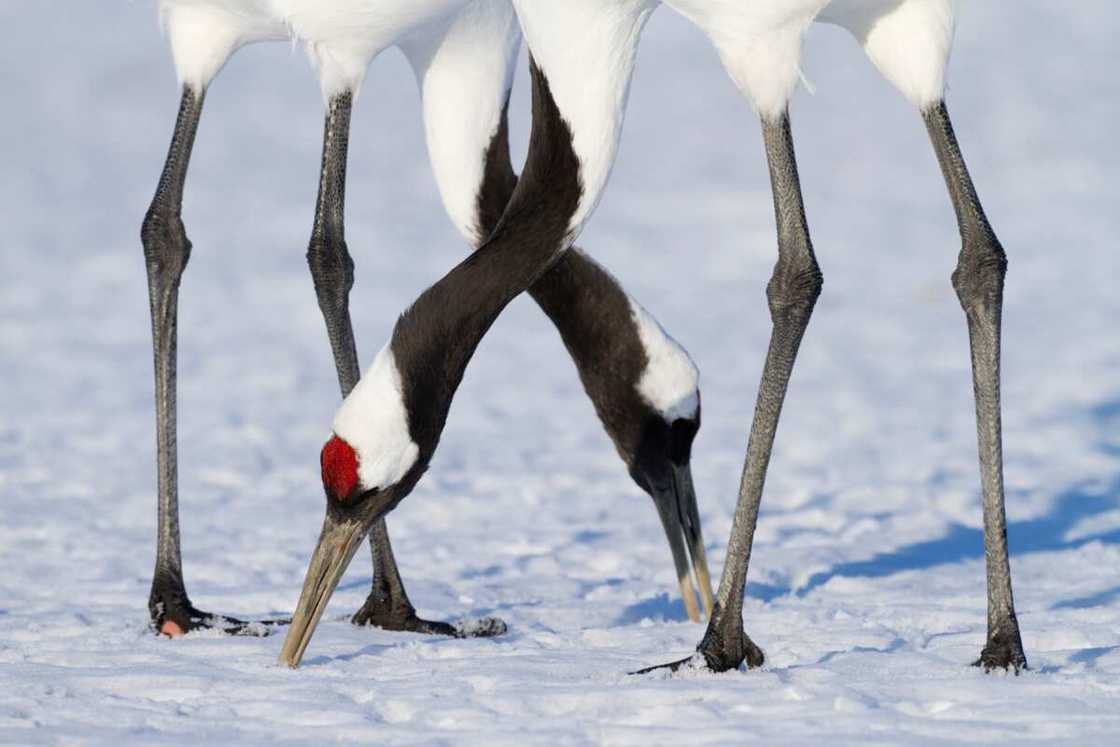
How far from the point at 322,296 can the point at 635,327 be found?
112cm

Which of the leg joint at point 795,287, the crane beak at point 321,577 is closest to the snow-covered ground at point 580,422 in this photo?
the crane beak at point 321,577

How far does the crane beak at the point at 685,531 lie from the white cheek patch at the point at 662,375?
32 cm

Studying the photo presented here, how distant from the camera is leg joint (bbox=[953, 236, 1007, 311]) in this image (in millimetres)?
5465

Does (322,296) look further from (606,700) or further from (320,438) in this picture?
(320,438)

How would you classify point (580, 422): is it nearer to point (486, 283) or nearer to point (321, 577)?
point (321, 577)

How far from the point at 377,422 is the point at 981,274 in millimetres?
1857

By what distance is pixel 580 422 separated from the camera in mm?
11320

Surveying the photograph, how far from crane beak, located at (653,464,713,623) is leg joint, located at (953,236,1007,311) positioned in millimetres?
1662

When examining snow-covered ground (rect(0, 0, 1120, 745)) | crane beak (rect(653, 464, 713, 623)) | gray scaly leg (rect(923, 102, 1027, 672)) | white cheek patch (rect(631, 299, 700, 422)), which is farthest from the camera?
crane beak (rect(653, 464, 713, 623))

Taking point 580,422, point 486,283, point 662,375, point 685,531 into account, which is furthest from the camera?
point 580,422

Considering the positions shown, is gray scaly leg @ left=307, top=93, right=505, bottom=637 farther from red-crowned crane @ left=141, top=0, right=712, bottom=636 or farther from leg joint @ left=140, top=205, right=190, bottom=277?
leg joint @ left=140, top=205, right=190, bottom=277

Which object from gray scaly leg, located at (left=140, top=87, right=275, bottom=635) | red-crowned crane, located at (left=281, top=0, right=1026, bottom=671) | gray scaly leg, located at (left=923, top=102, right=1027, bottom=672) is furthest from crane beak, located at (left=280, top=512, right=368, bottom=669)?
gray scaly leg, located at (left=923, top=102, right=1027, bottom=672)

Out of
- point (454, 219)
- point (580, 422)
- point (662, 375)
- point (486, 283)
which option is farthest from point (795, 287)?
point (580, 422)

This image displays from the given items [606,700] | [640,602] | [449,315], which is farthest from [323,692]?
[640,602]
